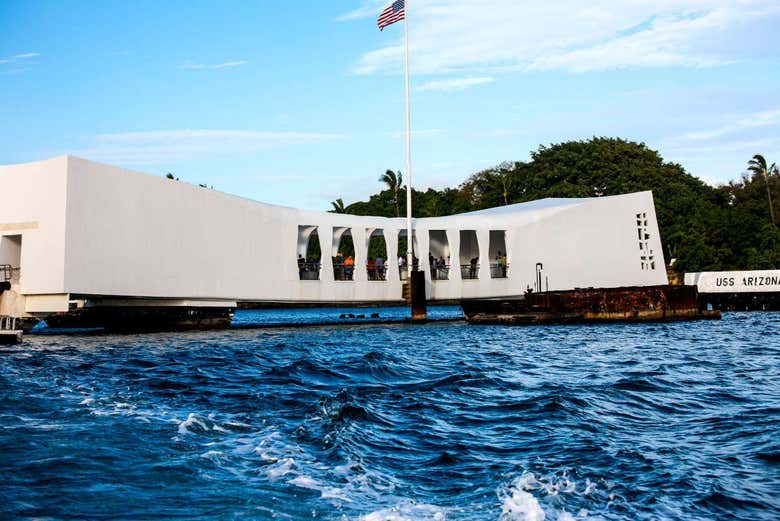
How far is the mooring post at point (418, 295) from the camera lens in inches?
1373

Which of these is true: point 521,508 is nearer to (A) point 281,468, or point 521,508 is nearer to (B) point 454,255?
(A) point 281,468

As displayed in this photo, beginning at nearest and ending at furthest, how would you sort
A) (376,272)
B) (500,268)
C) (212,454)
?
(212,454) < (376,272) < (500,268)

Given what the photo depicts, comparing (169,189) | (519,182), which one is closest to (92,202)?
(169,189)

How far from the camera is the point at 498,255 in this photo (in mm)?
42219

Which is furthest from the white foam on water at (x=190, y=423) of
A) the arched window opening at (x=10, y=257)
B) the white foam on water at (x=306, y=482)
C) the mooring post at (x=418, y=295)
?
the mooring post at (x=418, y=295)

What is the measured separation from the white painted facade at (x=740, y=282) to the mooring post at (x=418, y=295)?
22705mm

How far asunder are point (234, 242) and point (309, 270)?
13.8ft

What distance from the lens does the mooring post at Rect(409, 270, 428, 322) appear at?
3488 cm

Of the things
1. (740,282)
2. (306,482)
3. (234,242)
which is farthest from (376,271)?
(306,482)

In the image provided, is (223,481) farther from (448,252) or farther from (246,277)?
(448,252)

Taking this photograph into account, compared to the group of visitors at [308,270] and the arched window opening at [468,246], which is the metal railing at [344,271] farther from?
the arched window opening at [468,246]

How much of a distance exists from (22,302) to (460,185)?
66.0 meters

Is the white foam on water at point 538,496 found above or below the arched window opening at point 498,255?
below

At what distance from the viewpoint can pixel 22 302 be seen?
85.3 ft
